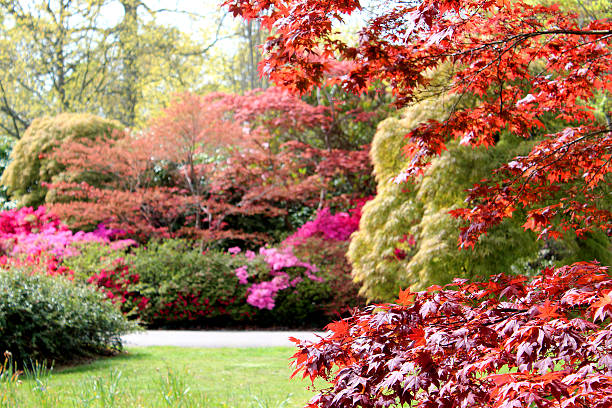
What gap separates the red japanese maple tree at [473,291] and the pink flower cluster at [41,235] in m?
7.95

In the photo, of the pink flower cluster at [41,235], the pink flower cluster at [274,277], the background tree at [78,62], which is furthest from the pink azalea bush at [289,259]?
the background tree at [78,62]

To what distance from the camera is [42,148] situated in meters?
13.1

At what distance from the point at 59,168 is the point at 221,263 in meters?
5.37

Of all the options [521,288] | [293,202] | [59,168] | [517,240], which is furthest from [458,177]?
[59,168]

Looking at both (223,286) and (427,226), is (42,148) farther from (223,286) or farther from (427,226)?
(427,226)

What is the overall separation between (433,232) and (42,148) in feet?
33.5

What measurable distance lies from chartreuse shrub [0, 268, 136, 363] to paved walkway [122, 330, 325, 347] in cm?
66

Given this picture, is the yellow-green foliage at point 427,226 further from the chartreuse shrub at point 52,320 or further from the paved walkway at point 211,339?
the chartreuse shrub at point 52,320

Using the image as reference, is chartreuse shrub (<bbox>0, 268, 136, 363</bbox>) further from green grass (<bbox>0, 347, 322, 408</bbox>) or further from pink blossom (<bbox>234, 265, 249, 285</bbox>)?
pink blossom (<bbox>234, 265, 249, 285</bbox>)

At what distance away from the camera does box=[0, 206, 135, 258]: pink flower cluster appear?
32.9 feet

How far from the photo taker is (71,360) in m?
6.30

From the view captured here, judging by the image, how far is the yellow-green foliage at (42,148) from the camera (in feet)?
42.7

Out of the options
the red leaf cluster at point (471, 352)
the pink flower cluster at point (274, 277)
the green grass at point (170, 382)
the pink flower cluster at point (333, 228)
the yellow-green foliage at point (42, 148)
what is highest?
the yellow-green foliage at point (42, 148)

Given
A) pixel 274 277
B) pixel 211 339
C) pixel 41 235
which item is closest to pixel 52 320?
pixel 211 339
